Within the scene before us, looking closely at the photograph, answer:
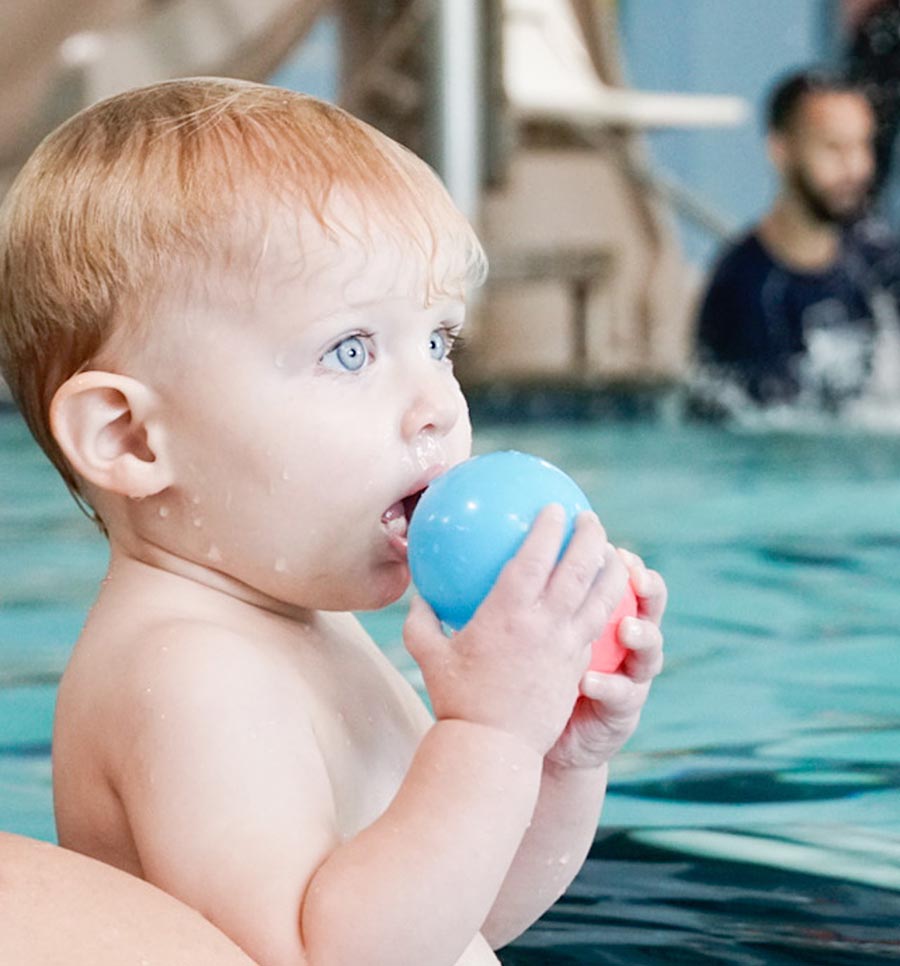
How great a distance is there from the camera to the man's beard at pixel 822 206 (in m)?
9.53

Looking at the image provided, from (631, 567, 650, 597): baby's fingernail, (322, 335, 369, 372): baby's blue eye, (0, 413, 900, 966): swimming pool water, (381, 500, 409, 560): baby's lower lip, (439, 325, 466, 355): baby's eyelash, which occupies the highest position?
(322, 335, 369, 372): baby's blue eye

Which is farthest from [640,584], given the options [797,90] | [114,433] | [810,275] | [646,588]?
[797,90]

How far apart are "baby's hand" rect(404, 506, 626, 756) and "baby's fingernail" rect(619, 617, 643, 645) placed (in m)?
0.08

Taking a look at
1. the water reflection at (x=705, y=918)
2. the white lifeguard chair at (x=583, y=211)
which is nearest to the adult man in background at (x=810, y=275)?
the white lifeguard chair at (x=583, y=211)

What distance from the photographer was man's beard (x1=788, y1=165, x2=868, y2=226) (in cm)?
953

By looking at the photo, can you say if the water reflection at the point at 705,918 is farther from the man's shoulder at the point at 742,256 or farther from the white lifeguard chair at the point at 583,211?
the white lifeguard chair at the point at 583,211

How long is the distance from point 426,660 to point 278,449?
0.20 m

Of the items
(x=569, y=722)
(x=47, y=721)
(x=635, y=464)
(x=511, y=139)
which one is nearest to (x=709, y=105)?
(x=511, y=139)

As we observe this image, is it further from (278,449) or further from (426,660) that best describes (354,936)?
(278,449)

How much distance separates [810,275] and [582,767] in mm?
8076

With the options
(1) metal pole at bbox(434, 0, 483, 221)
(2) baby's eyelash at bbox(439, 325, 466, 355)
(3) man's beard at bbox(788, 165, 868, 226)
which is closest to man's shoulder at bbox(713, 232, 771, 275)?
(3) man's beard at bbox(788, 165, 868, 226)

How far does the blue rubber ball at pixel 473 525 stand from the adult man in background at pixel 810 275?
7818 mm

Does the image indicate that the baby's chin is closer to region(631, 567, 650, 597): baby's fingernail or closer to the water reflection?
region(631, 567, 650, 597): baby's fingernail

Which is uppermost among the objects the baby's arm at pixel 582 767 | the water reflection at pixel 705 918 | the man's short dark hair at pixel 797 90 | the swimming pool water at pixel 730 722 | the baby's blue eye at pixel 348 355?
the baby's blue eye at pixel 348 355
